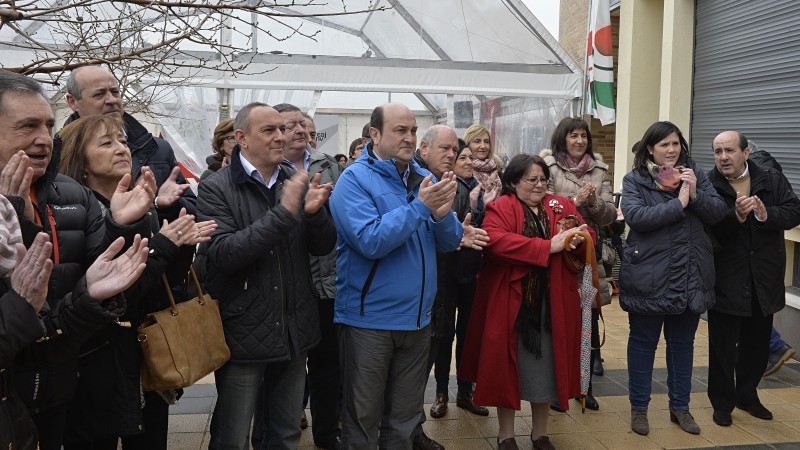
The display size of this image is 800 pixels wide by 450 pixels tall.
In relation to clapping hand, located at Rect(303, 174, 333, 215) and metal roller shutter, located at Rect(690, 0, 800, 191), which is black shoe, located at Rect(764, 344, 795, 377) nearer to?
metal roller shutter, located at Rect(690, 0, 800, 191)

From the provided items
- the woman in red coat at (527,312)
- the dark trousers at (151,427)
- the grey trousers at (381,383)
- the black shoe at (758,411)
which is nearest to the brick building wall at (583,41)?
the black shoe at (758,411)

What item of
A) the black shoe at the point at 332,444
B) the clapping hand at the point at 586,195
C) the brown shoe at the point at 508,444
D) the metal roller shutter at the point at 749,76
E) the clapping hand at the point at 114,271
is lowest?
the black shoe at the point at 332,444

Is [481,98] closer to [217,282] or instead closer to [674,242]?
[674,242]

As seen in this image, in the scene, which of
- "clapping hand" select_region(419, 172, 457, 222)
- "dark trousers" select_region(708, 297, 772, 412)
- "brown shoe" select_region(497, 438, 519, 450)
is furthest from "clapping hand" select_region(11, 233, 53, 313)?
"dark trousers" select_region(708, 297, 772, 412)

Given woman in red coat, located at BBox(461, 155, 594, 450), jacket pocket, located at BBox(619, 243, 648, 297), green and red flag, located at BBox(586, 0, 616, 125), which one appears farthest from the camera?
green and red flag, located at BBox(586, 0, 616, 125)

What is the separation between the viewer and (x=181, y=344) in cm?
312

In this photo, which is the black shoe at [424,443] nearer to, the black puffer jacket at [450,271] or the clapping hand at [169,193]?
the black puffer jacket at [450,271]

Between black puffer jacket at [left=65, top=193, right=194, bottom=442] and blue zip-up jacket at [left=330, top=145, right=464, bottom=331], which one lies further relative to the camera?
blue zip-up jacket at [left=330, top=145, right=464, bottom=331]

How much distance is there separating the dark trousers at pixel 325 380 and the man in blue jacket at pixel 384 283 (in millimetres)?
799

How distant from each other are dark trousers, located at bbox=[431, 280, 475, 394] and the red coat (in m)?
0.69

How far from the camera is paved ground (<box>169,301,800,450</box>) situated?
4.73 m

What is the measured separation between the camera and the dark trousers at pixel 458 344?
523 cm

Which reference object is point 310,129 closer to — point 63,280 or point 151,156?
point 151,156

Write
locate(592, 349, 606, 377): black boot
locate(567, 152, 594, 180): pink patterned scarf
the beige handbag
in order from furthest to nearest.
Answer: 1. locate(592, 349, 606, 377): black boot
2. locate(567, 152, 594, 180): pink patterned scarf
3. the beige handbag
